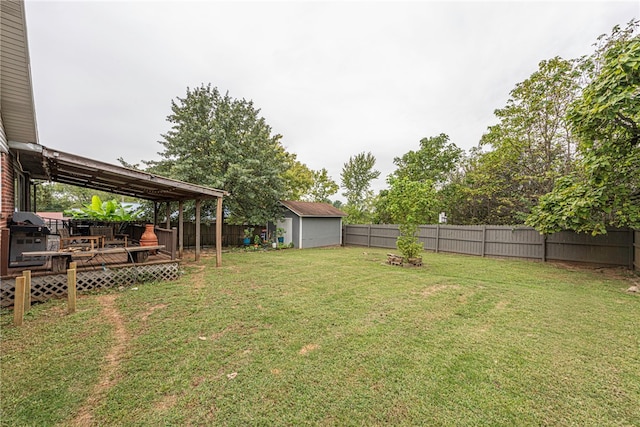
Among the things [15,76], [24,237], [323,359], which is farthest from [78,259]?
[323,359]

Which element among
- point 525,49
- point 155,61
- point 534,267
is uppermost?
point 525,49

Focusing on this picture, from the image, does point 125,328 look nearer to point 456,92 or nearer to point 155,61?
point 155,61

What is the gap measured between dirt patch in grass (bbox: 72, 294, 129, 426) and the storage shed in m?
10.4

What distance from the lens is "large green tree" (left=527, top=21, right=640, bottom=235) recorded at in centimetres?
552

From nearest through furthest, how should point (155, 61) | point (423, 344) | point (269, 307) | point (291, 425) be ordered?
1. point (291, 425)
2. point (423, 344)
3. point (269, 307)
4. point (155, 61)

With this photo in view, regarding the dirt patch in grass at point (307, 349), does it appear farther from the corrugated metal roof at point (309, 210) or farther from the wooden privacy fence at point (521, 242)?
the corrugated metal roof at point (309, 210)

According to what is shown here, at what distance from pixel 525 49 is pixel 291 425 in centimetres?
1429

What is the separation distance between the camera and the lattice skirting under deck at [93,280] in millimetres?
4504

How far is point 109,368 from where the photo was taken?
2.71m

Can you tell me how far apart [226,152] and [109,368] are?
1173 centimetres

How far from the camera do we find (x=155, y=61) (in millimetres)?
9844

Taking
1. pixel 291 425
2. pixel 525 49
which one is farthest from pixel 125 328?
pixel 525 49

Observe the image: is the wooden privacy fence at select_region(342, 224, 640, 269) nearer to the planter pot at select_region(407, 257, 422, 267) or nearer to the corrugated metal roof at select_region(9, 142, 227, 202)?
the planter pot at select_region(407, 257, 422, 267)

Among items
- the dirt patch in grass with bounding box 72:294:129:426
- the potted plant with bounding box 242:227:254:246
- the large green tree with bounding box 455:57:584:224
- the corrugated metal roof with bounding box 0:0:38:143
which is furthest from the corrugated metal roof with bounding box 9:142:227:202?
the large green tree with bounding box 455:57:584:224
